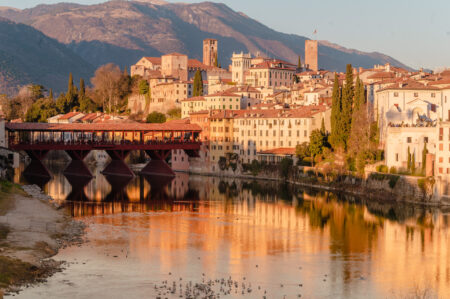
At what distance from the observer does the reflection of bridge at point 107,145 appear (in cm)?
8469

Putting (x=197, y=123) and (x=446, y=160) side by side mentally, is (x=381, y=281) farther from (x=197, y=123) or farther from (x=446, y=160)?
(x=197, y=123)

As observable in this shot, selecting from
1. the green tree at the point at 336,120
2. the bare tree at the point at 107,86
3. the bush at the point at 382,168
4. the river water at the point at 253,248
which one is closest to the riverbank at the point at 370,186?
the bush at the point at 382,168

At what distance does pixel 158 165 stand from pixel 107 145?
25.1 feet

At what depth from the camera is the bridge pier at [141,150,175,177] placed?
299ft

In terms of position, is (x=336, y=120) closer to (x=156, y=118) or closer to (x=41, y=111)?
(x=156, y=118)

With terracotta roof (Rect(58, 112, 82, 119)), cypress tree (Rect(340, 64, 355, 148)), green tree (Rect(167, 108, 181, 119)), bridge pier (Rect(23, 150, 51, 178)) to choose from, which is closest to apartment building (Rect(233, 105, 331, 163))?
cypress tree (Rect(340, 64, 355, 148))

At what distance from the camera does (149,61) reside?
164 metres

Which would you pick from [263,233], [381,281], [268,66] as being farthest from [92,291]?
[268,66]

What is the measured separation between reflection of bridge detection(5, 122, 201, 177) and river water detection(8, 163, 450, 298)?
18218 millimetres

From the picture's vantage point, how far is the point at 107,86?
131 m

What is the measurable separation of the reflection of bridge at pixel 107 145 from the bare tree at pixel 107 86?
33.2 m

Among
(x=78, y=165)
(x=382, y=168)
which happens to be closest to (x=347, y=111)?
(x=382, y=168)

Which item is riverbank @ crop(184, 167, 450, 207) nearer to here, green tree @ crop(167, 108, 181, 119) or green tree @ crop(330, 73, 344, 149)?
green tree @ crop(330, 73, 344, 149)

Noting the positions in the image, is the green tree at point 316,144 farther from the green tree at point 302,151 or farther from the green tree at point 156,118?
the green tree at point 156,118
